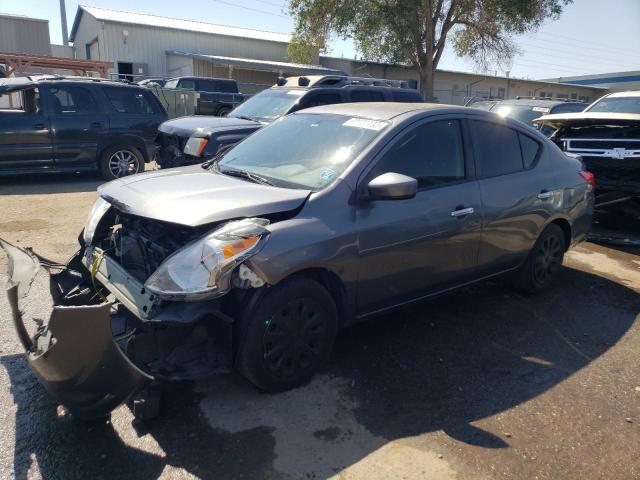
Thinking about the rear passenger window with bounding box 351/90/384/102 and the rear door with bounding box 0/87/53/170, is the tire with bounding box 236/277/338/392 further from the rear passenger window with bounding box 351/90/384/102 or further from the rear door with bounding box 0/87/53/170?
the rear door with bounding box 0/87/53/170

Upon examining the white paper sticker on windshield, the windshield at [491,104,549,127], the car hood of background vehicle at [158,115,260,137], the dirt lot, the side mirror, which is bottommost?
the dirt lot

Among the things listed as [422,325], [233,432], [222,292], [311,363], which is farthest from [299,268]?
[422,325]

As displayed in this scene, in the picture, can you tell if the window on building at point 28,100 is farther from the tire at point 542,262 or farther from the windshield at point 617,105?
the windshield at point 617,105

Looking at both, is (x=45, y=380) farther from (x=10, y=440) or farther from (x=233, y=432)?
(x=233, y=432)

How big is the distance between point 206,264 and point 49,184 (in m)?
8.35

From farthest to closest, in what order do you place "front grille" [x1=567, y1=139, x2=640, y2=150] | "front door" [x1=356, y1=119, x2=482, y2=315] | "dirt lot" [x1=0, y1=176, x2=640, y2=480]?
→ "front grille" [x1=567, y1=139, x2=640, y2=150], "front door" [x1=356, y1=119, x2=482, y2=315], "dirt lot" [x1=0, y1=176, x2=640, y2=480]

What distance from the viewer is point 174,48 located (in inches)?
1230

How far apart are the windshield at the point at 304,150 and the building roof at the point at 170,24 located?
1147 inches

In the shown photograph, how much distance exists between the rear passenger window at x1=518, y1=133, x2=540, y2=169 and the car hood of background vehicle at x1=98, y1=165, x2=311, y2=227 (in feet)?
7.76

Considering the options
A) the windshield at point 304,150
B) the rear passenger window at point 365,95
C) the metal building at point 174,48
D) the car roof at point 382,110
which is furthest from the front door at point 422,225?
the metal building at point 174,48

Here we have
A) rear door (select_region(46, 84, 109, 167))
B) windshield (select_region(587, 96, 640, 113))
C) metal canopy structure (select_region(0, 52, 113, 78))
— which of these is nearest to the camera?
windshield (select_region(587, 96, 640, 113))

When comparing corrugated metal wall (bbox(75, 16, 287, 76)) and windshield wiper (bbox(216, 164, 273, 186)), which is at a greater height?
corrugated metal wall (bbox(75, 16, 287, 76))

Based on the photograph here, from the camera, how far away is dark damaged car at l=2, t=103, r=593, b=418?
8.74ft

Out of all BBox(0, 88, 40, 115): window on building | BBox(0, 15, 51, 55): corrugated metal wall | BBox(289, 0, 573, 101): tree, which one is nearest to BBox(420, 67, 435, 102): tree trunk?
BBox(289, 0, 573, 101): tree
